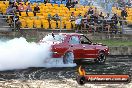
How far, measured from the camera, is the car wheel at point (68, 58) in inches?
736

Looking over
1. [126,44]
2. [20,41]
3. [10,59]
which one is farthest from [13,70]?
[126,44]

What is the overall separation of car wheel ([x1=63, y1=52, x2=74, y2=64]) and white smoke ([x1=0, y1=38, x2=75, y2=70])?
22.6 inches

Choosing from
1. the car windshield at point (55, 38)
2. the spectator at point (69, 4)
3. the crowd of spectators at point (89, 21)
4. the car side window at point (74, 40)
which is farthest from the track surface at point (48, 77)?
the spectator at point (69, 4)

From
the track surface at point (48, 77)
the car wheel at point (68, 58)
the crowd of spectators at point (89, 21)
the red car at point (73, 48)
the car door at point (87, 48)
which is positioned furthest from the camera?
the crowd of spectators at point (89, 21)

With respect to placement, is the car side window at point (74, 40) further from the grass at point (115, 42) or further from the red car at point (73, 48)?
the grass at point (115, 42)

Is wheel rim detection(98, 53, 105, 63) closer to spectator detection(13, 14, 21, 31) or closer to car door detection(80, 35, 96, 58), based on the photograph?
car door detection(80, 35, 96, 58)

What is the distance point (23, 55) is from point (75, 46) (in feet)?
9.83

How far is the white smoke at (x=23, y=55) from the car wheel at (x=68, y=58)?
0.57 metres

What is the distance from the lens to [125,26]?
29.5 meters

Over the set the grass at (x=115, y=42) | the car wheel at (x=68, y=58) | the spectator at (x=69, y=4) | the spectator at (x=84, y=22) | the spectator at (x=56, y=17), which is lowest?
the grass at (x=115, y=42)

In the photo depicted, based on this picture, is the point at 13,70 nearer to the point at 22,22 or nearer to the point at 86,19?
the point at 22,22

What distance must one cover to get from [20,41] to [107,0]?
21.1 metres

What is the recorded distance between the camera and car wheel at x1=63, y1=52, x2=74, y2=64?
1870 cm

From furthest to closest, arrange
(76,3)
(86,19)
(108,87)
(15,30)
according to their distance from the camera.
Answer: (76,3)
(86,19)
(15,30)
(108,87)
